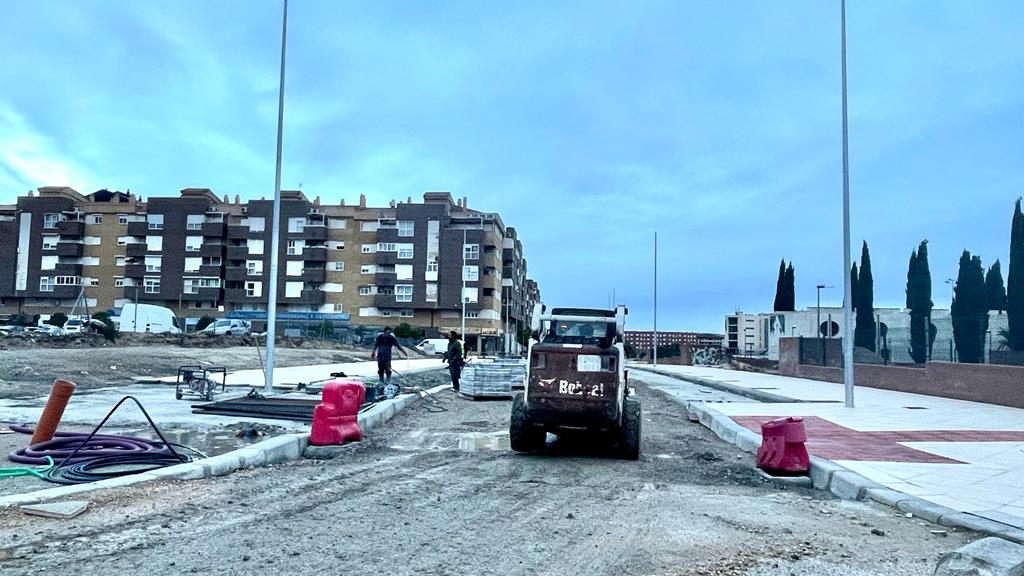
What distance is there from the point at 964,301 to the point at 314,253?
61418mm

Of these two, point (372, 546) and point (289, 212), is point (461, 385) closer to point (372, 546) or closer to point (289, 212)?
point (372, 546)

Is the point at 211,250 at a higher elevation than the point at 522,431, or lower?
higher

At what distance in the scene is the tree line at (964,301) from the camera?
20.0 meters

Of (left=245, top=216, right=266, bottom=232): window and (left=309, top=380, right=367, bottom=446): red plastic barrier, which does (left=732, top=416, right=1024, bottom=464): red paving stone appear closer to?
(left=309, top=380, right=367, bottom=446): red plastic barrier

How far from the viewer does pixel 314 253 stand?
3287 inches

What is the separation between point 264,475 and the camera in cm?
830

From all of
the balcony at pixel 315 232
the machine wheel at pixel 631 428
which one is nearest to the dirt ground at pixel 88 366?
the machine wheel at pixel 631 428

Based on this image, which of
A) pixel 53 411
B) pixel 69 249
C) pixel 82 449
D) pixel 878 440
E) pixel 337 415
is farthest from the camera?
pixel 69 249

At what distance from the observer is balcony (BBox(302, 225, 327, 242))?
83.4m

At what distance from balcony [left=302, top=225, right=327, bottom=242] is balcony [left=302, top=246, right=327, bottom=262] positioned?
1.05m

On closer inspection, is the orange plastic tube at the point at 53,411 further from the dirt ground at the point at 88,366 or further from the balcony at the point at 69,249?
the balcony at the point at 69,249

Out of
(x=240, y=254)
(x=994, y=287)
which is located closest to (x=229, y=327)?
(x=240, y=254)

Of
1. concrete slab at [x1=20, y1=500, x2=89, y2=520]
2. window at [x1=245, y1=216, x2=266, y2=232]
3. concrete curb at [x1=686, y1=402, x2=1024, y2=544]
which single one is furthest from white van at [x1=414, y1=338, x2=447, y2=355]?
concrete slab at [x1=20, y1=500, x2=89, y2=520]

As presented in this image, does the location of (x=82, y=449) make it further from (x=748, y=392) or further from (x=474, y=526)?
(x=748, y=392)
